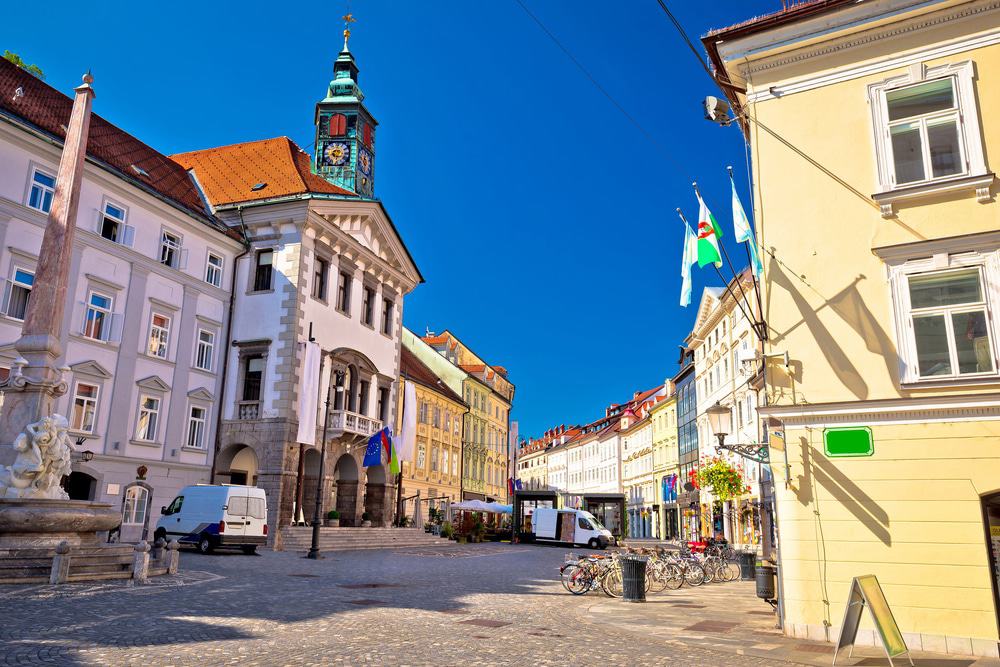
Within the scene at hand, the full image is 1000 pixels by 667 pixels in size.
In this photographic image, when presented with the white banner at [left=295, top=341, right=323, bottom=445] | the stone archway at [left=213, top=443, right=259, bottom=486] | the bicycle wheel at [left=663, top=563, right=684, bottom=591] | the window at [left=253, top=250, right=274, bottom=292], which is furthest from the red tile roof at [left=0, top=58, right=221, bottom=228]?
the bicycle wheel at [left=663, top=563, right=684, bottom=591]

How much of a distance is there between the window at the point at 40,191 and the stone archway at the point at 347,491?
1727cm

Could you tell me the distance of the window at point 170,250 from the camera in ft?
97.8

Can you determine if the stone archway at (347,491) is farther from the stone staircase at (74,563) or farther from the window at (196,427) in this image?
the stone staircase at (74,563)

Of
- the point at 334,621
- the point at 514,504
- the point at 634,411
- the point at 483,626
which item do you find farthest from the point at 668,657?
the point at 634,411

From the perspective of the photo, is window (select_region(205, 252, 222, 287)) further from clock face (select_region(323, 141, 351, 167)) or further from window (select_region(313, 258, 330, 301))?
clock face (select_region(323, 141, 351, 167))

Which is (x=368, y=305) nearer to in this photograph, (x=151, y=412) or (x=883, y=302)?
(x=151, y=412)

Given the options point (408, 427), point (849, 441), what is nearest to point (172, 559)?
point (849, 441)

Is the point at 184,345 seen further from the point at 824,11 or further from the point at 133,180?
the point at 824,11

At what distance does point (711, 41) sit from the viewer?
1273 centimetres

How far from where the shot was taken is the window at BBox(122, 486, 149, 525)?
27.3 m

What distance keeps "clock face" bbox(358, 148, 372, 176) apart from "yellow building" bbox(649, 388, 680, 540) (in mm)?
36838

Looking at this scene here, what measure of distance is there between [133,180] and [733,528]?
39632 mm

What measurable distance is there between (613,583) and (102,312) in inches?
818

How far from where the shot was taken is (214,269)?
108ft
